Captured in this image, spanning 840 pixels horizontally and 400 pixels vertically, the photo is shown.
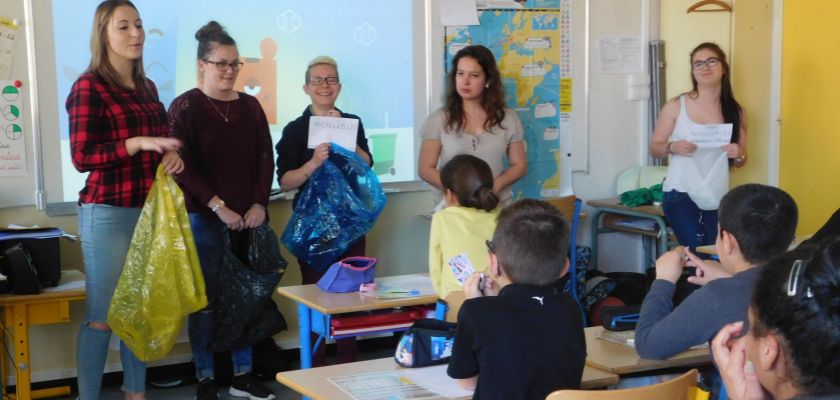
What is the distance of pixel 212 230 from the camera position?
4.31 metres

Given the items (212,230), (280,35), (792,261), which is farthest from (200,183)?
(792,261)

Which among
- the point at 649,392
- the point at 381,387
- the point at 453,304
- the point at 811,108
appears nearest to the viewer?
the point at 649,392

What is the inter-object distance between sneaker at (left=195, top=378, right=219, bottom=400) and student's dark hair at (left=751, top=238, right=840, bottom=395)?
3.44 m

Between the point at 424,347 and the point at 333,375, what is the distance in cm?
26

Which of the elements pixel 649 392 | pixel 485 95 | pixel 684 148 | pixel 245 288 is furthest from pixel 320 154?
pixel 649 392

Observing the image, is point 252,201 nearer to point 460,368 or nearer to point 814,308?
point 460,368

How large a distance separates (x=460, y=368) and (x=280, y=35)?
2.99 meters

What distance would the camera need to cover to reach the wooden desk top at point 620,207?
5527 mm

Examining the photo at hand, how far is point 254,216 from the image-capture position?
433cm

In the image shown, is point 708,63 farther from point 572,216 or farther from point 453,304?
point 453,304

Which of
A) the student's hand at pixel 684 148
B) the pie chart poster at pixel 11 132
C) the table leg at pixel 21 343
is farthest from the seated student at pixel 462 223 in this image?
the pie chart poster at pixel 11 132

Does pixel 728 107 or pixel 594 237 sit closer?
pixel 728 107

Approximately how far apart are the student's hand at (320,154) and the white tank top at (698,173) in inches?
70.7

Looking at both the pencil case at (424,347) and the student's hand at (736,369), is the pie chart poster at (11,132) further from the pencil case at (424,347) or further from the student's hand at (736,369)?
the student's hand at (736,369)
